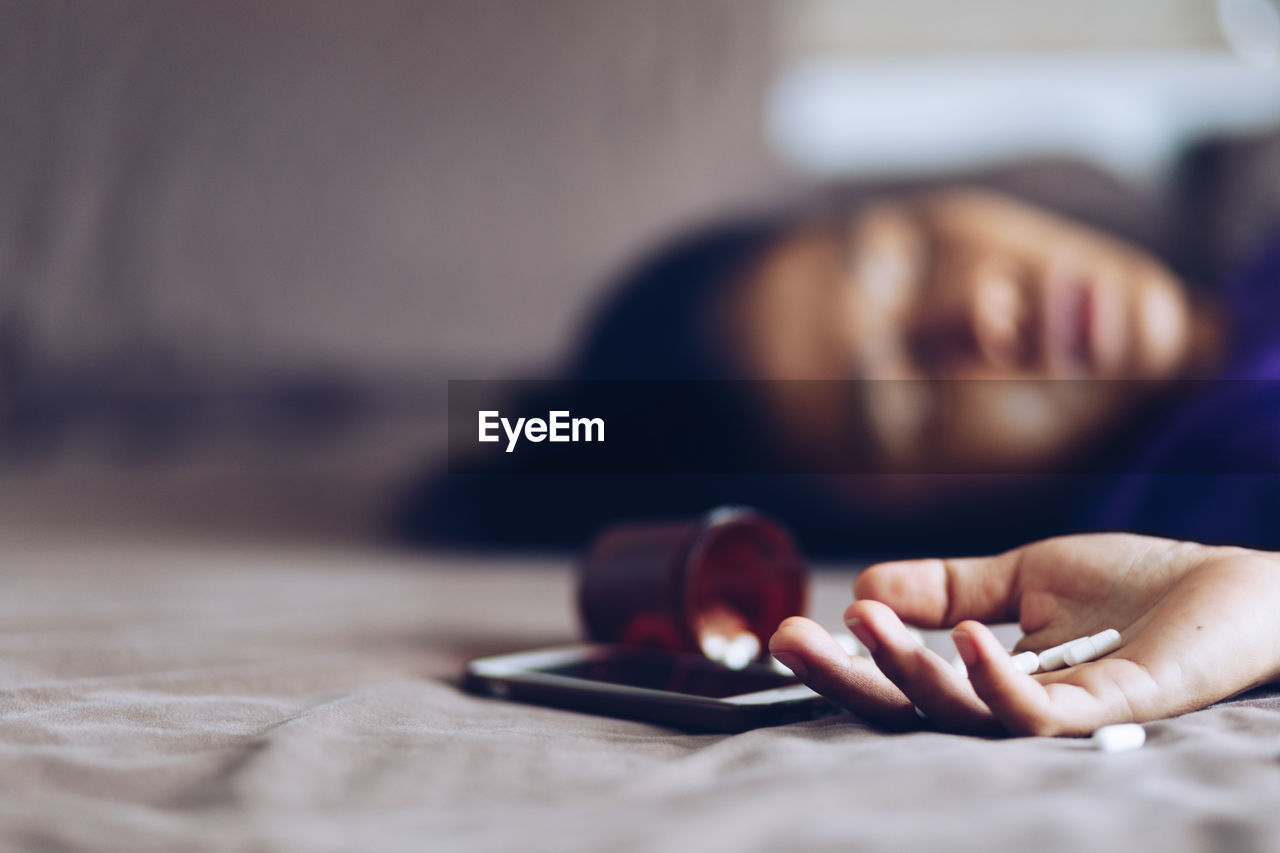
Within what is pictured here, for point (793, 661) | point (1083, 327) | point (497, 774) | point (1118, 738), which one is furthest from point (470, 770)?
point (1083, 327)

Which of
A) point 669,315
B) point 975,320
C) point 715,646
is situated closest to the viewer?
point 715,646

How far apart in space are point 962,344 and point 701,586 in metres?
0.66

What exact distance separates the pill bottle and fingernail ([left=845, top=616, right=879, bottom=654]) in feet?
0.80

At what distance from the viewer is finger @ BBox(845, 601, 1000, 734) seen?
1.19ft

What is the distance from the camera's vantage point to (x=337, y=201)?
1411mm

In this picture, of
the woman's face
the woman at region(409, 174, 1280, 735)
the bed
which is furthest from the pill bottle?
the woman's face

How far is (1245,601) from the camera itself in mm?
408

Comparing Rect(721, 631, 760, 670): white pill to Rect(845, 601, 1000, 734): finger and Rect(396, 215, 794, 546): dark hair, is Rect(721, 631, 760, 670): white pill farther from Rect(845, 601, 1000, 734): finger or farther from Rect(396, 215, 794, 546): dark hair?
Rect(396, 215, 794, 546): dark hair

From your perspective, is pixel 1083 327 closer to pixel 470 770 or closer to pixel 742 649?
pixel 742 649

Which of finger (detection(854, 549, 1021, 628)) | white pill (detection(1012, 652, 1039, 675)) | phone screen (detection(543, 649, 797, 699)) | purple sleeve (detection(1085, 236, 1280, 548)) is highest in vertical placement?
purple sleeve (detection(1085, 236, 1280, 548))

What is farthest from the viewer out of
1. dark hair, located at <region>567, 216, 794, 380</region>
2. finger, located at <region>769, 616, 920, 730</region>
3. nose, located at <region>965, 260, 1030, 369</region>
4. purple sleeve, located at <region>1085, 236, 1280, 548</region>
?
dark hair, located at <region>567, 216, 794, 380</region>

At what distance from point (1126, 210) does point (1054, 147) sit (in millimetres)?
270

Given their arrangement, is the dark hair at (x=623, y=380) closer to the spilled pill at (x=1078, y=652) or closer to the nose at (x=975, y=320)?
the nose at (x=975, y=320)

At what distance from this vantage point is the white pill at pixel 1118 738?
14.0 inches
